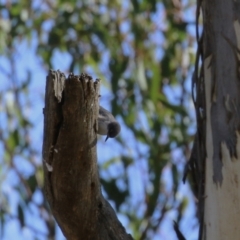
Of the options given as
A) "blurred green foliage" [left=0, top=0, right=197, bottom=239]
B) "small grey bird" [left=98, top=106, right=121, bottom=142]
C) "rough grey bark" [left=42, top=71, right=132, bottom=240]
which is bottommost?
"rough grey bark" [left=42, top=71, right=132, bottom=240]

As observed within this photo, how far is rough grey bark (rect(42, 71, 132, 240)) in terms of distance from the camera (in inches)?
56.2

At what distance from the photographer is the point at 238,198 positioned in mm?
1732

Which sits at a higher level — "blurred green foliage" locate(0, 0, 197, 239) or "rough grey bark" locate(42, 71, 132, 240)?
"blurred green foliage" locate(0, 0, 197, 239)

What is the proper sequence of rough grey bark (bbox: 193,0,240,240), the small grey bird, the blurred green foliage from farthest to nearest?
the blurred green foliage, rough grey bark (bbox: 193,0,240,240), the small grey bird

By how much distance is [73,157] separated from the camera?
1.48 meters

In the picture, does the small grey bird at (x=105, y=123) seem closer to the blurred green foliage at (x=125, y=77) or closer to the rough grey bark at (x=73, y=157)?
the rough grey bark at (x=73, y=157)

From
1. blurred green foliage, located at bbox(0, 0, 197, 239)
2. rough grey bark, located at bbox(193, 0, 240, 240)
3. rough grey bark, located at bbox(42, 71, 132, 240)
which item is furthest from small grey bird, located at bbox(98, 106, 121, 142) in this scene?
blurred green foliage, located at bbox(0, 0, 197, 239)

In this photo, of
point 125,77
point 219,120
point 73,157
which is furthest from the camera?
point 125,77

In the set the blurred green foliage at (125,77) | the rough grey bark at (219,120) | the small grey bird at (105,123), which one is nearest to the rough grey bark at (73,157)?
the small grey bird at (105,123)

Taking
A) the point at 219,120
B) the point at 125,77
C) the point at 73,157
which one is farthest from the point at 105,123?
the point at 125,77

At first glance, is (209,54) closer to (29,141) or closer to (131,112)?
(131,112)

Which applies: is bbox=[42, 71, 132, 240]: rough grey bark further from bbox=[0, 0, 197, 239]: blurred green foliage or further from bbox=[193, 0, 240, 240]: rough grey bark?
bbox=[0, 0, 197, 239]: blurred green foliage

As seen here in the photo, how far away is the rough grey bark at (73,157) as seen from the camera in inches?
56.2

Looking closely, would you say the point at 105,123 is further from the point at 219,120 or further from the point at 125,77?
the point at 125,77
